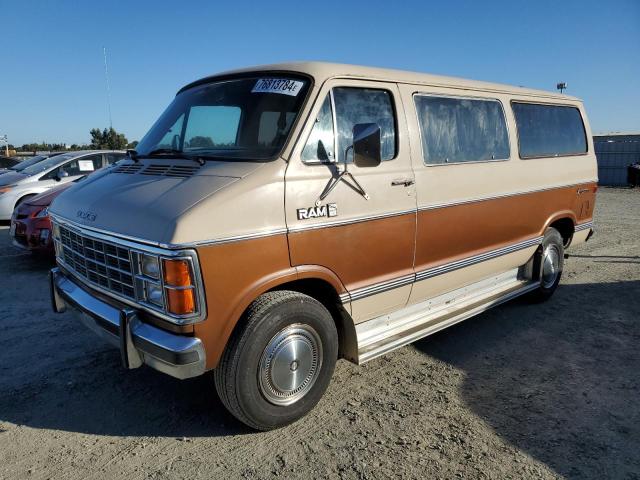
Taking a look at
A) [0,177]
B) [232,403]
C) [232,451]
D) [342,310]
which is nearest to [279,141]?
[342,310]

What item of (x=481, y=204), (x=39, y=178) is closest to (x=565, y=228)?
(x=481, y=204)

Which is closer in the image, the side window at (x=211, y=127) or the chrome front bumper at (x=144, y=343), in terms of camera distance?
the chrome front bumper at (x=144, y=343)

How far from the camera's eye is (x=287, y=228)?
293cm

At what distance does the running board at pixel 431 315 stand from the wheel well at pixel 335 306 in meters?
0.10

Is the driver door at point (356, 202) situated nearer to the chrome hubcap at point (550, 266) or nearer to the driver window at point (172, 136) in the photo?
the driver window at point (172, 136)

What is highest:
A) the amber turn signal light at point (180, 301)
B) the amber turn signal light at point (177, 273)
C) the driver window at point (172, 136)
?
the driver window at point (172, 136)

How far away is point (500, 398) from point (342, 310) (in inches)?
53.1

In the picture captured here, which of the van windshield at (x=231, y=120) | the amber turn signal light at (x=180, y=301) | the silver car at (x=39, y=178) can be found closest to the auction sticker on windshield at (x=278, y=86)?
the van windshield at (x=231, y=120)

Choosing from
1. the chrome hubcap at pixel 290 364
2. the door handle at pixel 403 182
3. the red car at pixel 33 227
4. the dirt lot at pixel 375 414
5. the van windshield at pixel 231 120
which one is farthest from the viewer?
the red car at pixel 33 227

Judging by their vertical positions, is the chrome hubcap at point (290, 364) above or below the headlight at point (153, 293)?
below

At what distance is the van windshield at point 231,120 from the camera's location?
3.20m

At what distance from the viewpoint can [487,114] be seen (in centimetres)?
457

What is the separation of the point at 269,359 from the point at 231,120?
5.75 ft

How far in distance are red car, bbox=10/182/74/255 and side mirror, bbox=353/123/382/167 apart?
5.50 m
